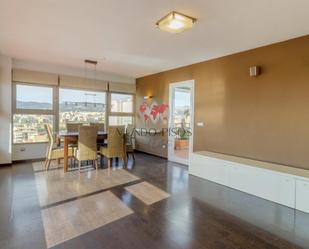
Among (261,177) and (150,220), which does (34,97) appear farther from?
(261,177)

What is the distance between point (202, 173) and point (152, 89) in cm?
341

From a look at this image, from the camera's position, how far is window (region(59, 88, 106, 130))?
19.5ft

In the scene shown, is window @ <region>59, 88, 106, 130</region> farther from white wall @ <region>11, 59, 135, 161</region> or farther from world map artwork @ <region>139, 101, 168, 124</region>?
world map artwork @ <region>139, 101, 168, 124</region>

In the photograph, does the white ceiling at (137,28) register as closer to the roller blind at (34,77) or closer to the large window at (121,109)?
the roller blind at (34,77)

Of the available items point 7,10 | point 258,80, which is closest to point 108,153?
point 7,10

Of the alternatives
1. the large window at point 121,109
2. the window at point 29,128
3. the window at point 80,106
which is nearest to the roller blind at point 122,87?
the large window at point 121,109

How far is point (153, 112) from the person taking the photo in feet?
21.7

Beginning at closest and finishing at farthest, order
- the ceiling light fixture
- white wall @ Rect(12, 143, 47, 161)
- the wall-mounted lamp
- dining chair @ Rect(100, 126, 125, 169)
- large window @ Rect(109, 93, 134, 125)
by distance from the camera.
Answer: the ceiling light fixture
the wall-mounted lamp
dining chair @ Rect(100, 126, 125, 169)
white wall @ Rect(12, 143, 47, 161)
large window @ Rect(109, 93, 134, 125)

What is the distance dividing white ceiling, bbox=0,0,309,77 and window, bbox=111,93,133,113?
2.29m

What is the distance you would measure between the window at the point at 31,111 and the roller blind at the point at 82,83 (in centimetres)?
42

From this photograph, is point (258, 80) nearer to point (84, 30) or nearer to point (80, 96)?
point (84, 30)

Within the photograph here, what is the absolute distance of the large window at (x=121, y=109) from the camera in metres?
6.99

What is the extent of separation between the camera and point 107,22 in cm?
294

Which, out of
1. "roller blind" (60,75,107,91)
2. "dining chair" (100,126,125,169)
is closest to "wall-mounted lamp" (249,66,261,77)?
"dining chair" (100,126,125,169)
